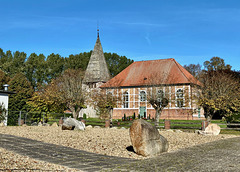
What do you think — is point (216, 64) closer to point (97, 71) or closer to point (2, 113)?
point (97, 71)

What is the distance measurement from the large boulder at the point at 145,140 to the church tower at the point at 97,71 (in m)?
41.3

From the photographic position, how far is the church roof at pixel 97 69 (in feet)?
174

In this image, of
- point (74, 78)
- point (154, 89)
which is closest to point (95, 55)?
point (74, 78)

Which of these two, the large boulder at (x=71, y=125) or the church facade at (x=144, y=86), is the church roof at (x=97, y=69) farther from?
the large boulder at (x=71, y=125)

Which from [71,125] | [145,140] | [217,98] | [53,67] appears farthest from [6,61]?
[145,140]

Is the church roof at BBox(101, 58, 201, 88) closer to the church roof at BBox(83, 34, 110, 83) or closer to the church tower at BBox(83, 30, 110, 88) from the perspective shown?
the church tower at BBox(83, 30, 110, 88)

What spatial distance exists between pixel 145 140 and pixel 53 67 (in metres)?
50.1

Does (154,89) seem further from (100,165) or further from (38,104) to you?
(100,165)

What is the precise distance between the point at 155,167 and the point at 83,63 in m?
54.8

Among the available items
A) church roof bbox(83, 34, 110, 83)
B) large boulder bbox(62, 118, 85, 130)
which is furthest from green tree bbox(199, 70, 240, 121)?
church roof bbox(83, 34, 110, 83)

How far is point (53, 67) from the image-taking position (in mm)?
57906

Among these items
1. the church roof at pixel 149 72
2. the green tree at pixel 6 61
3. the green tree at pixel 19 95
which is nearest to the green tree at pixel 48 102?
the green tree at pixel 19 95

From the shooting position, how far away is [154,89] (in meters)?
30.6

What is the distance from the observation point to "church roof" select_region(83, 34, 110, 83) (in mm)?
53094
